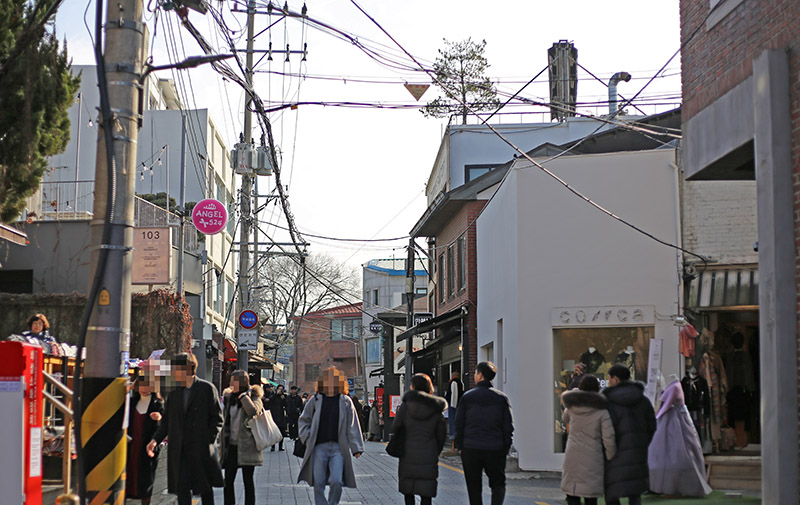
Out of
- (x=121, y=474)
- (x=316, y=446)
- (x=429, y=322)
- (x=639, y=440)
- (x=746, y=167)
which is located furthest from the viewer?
(x=429, y=322)

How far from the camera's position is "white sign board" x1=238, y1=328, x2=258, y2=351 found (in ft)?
80.9

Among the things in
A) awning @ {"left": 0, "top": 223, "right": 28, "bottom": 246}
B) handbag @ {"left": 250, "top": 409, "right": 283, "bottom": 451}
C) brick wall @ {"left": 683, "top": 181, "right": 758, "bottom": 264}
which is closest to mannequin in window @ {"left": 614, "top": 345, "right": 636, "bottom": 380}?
brick wall @ {"left": 683, "top": 181, "right": 758, "bottom": 264}

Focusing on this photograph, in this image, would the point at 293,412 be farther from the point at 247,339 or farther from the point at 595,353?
the point at 595,353

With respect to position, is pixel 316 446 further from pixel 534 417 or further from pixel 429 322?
pixel 429 322

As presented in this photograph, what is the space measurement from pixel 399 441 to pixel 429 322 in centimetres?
1851

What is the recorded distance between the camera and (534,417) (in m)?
19.4

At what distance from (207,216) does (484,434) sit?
1494cm

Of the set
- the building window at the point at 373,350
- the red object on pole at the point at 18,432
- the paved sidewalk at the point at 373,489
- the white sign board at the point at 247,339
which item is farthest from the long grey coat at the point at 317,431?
the building window at the point at 373,350

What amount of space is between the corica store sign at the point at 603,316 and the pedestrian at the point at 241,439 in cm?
965

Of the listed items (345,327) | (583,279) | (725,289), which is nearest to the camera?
(725,289)

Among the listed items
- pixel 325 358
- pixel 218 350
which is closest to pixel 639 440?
pixel 218 350

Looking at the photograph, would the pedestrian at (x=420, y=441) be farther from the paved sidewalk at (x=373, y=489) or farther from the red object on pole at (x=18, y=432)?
the red object on pole at (x=18, y=432)

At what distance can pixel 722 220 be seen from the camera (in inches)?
661

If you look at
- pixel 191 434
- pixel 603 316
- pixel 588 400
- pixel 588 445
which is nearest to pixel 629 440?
pixel 588 445
